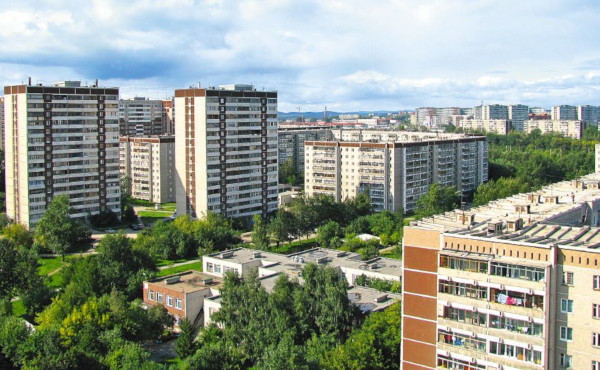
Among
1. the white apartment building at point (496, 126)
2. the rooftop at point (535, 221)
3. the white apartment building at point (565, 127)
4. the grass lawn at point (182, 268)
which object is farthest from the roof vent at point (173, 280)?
the white apartment building at point (565, 127)

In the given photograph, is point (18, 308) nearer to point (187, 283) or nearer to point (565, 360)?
point (187, 283)

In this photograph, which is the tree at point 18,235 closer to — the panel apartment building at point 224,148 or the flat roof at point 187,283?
the panel apartment building at point 224,148

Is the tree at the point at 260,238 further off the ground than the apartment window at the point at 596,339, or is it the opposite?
the apartment window at the point at 596,339

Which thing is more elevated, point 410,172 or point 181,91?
point 181,91

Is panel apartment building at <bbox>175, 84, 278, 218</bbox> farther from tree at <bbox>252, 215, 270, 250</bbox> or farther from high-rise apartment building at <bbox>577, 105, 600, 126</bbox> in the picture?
high-rise apartment building at <bbox>577, 105, 600, 126</bbox>

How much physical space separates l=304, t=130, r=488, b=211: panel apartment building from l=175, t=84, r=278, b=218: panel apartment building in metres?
9.89

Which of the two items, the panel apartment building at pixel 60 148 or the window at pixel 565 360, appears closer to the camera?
the window at pixel 565 360

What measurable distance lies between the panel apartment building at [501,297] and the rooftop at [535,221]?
2.7 inches

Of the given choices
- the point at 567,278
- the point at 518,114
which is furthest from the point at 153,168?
the point at 518,114

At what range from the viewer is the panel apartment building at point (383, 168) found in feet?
196

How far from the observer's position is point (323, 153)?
6291 centimetres

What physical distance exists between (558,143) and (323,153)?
2434 inches

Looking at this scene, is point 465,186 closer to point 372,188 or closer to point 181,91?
point 372,188

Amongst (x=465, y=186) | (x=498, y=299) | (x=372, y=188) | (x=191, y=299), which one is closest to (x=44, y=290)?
(x=191, y=299)
